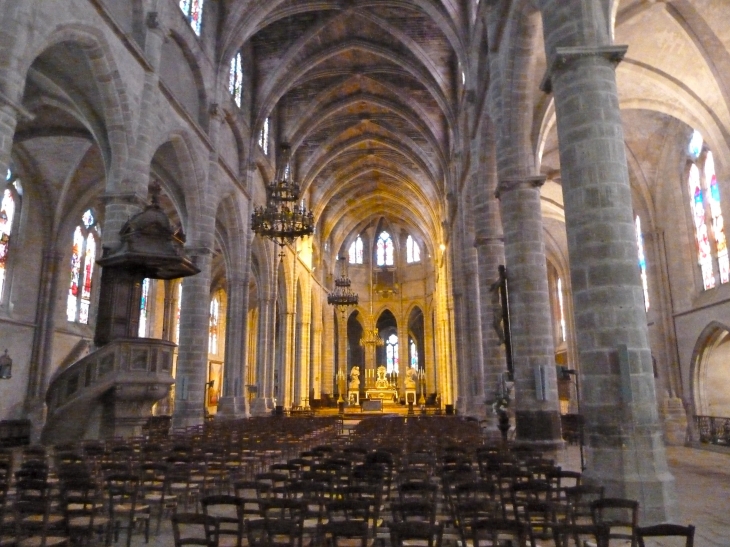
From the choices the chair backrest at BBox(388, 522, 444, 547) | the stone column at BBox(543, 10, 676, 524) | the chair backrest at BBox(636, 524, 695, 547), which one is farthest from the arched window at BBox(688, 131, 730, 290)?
the chair backrest at BBox(388, 522, 444, 547)

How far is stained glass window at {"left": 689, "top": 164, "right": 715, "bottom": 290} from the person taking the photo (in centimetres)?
1822

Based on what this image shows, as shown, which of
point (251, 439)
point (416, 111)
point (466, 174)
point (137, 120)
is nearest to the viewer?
point (251, 439)

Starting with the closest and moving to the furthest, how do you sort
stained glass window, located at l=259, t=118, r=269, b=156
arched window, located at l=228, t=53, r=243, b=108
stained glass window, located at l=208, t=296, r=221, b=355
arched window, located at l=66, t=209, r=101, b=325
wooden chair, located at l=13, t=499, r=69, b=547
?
wooden chair, located at l=13, t=499, r=69, b=547, arched window, located at l=66, t=209, r=101, b=325, arched window, located at l=228, t=53, r=243, b=108, stained glass window, located at l=259, t=118, r=269, b=156, stained glass window, located at l=208, t=296, r=221, b=355

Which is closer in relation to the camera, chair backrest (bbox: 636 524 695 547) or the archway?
chair backrest (bbox: 636 524 695 547)

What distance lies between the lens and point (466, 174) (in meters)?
22.9

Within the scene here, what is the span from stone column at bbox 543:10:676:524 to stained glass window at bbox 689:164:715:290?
12.7 meters

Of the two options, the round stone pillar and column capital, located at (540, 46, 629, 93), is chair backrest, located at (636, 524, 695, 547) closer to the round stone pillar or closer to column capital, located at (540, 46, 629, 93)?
the round stone pillar

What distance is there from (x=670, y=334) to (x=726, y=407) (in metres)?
2.82

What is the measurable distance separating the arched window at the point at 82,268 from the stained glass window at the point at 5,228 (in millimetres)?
2731

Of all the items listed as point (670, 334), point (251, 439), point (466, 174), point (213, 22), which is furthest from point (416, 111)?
point (251, 439)

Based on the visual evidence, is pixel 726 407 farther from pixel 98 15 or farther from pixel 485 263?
pixel 98 15

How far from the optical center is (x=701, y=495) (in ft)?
28.2

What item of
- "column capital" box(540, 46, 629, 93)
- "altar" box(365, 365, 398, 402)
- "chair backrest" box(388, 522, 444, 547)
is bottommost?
"chair backrest" box(388, 522, 444, 547)

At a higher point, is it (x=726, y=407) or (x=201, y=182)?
(x=201, y=182)
